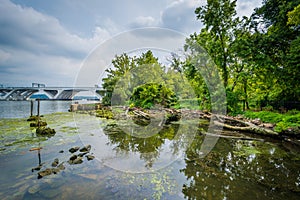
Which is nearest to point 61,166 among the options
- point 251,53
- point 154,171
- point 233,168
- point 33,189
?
point 33,189

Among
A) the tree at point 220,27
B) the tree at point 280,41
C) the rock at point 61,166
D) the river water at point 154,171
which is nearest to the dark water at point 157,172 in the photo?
the river water at point 154,171

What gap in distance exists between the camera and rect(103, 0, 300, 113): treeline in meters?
8.62

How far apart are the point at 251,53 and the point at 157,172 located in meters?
10.1

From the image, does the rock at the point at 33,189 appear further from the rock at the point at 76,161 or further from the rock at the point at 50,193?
the rock at the point at 76,161

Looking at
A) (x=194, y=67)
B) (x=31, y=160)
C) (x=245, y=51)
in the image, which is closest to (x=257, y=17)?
(x=245, y=51)

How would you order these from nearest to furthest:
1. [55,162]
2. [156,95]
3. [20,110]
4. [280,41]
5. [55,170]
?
[55,170] < [55,162] < [280,41] < [156,95] < [20,110]

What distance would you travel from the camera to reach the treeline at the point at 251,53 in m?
8.62

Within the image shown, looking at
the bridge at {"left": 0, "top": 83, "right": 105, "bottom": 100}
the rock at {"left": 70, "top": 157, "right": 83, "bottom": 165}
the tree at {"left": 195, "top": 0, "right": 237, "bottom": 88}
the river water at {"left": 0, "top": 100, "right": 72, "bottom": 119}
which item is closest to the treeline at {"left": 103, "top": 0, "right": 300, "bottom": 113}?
the tree at {"left": 195, "top": 0, "right": 237, "bottom": 88}

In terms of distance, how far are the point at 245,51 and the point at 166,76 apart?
10266mm

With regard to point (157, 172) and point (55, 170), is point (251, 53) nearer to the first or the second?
point (157, 172)

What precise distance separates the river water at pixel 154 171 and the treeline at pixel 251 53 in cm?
556

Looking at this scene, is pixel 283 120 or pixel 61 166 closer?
pixel 61 166

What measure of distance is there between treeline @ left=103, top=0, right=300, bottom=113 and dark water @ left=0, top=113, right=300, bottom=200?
18.9 feet

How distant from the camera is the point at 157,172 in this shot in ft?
12.3
